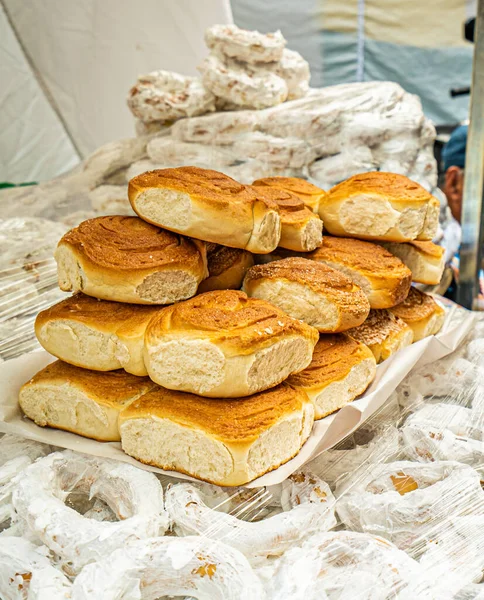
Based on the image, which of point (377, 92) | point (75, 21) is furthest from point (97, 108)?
point (377, 92)

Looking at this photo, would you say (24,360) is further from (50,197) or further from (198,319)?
(50,197)

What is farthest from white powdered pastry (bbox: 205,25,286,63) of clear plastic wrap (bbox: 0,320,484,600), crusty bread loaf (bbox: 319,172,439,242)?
Result: clear plastic wrap (bbox: 0,320,484,600)

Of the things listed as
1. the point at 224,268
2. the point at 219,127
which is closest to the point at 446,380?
the point at 224,268

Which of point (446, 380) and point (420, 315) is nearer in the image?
point (446, 380)

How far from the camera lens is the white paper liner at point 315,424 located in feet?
3.14

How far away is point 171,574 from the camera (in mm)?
700

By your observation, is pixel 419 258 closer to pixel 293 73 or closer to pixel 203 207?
pixel 203 207

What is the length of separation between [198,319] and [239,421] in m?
0.18

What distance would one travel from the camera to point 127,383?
1031mm

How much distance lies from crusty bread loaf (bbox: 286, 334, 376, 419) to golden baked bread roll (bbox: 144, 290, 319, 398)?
111 mm

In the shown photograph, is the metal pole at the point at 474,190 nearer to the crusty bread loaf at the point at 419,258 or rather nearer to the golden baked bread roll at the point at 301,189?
the crusty bread loaf at the point at 419,258

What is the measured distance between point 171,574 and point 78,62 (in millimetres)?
2454

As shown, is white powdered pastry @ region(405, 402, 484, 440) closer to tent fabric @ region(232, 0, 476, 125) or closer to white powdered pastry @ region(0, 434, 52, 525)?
white powdered pastry @ region(0, 434, 52, 525)

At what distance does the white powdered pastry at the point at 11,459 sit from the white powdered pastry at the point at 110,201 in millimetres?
1463
